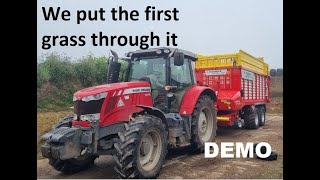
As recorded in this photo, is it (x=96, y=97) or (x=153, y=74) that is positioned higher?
(x=153, y=74)

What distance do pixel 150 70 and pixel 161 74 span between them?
28 centimetres

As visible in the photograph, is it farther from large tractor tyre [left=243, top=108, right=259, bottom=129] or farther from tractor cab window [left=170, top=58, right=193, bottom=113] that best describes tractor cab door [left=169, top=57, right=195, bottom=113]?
large tractor tyre [left=243, top=108, right=259, bottom=129]

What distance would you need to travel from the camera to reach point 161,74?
23.4 feet

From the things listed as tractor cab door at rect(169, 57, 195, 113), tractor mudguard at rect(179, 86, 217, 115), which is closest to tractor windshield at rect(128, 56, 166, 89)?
tractor cab door at rect(169, 57, 195, 113)

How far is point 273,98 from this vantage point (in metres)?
27.1

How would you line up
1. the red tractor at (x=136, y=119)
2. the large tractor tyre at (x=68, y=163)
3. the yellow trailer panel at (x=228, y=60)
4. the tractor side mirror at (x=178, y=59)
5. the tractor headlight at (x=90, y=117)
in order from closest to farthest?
the red tractor at (x=136, y=119), the tractor headlight at (x=90, y=117), the large tractor tyre at (x=68, y=163), the tractor side mirror at (x=178, y=59), the yellow trailer panel at (x=228, y=60)

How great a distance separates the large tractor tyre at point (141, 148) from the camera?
525 cm

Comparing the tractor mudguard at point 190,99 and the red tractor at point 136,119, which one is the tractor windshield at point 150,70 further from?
the tractor mudguard at point 190,99

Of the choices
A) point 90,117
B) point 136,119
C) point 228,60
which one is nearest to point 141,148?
point 136,119

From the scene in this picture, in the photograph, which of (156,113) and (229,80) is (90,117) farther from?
(229,80)

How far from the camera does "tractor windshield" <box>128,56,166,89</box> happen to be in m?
7.05

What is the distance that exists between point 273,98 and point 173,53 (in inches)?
870

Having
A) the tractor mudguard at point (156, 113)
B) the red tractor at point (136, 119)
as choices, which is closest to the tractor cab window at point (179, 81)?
the red tractor at point (136, 119)
